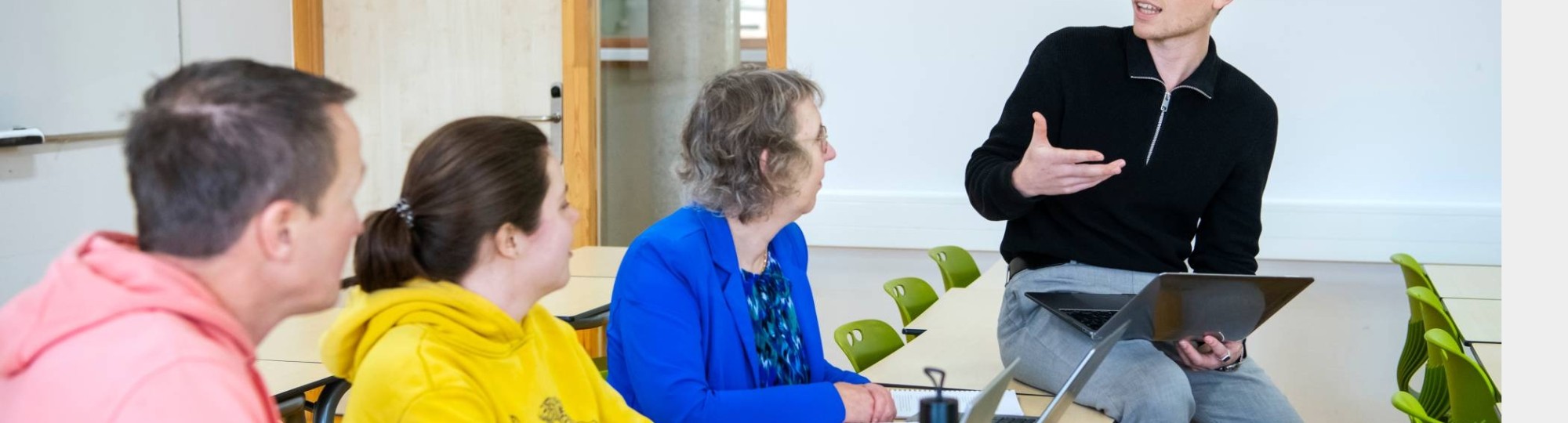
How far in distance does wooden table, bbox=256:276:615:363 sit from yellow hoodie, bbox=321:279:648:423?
3.15 feet

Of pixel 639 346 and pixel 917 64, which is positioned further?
A: pixel 917 64

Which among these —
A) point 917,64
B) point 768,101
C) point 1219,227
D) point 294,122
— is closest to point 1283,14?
point 917,64

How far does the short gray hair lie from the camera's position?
2115 millimetres

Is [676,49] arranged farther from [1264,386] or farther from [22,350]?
[22,350]

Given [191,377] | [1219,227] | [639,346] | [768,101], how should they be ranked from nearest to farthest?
[191,377] < [639,346] < [768,101] < [1219,227]

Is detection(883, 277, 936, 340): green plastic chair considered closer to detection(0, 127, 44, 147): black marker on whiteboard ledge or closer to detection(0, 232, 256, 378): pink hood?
detection(0, 127, 44, 147): black marker on whiteboard ledge

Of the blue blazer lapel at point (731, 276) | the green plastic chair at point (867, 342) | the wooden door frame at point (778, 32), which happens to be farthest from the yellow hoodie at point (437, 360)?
the wooden door frame at point (778, 32)

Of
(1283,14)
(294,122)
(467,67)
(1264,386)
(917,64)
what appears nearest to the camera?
(294,122)

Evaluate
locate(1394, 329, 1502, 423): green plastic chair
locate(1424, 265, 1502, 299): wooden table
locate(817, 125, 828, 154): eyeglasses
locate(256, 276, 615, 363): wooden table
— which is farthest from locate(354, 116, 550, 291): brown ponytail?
locate(1424, 265, 1502, 299): wooden table

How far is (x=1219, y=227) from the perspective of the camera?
2500 millimetres

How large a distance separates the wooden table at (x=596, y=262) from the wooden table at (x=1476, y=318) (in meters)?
2.17
